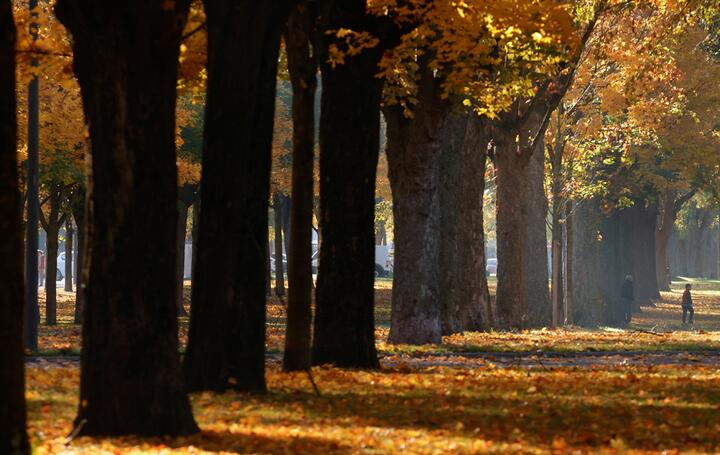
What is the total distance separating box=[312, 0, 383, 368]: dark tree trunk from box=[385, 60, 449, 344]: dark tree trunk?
178 inches

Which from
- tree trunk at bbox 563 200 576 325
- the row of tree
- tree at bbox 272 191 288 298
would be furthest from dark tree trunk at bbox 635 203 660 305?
the row of tree

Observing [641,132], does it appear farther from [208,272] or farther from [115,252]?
[115,252]

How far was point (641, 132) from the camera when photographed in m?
42.2

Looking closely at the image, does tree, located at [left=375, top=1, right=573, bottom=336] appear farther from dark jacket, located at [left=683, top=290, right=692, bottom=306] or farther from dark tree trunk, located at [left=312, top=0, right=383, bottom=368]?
dark jacket, located at [left=683, top=290, right=692, bottom=306]

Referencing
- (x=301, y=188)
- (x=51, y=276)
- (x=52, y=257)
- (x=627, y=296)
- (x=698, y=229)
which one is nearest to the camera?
(x=301, y=188)

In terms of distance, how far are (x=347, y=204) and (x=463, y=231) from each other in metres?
12.0

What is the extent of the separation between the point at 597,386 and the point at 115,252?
7.05m

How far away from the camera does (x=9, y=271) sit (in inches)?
337

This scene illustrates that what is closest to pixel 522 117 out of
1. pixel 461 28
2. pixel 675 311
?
pixel 461 28

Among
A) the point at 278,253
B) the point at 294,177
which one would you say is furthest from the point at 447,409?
the point at 278,253

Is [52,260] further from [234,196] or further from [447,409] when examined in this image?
[447,409]

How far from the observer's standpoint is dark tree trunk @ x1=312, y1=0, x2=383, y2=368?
54.3 feet

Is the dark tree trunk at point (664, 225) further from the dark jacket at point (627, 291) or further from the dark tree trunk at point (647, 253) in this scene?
the dark jacket at point (627, 291)

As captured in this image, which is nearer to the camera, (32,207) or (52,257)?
(32,207)
